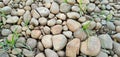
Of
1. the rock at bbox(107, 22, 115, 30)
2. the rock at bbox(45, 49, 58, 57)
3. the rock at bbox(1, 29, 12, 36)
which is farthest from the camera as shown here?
the rock at bbox(107, 22, 115, 30)

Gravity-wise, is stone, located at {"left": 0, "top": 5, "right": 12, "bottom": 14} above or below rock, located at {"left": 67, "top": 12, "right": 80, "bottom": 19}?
above

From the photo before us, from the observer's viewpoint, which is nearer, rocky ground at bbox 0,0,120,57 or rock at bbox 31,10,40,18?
rocky ground at bbox 0,0,120,57

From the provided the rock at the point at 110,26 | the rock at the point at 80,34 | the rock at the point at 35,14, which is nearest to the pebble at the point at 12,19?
the rock at the point at 35,14

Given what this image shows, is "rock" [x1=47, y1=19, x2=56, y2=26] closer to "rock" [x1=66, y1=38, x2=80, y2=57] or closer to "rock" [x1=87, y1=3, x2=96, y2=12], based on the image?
"rock" [x1=66, y1=38, x2=80, y2=57]

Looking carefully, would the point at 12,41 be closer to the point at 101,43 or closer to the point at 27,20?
the point at 27,20

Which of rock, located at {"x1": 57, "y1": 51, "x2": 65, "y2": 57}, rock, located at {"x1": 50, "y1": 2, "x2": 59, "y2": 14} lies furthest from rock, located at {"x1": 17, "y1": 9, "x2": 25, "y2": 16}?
rock, located at {"x1": 57, "y1": 51, "x2": 65, "y2": 57}

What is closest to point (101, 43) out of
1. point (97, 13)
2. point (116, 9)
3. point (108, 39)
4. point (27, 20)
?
point (108, 39)
